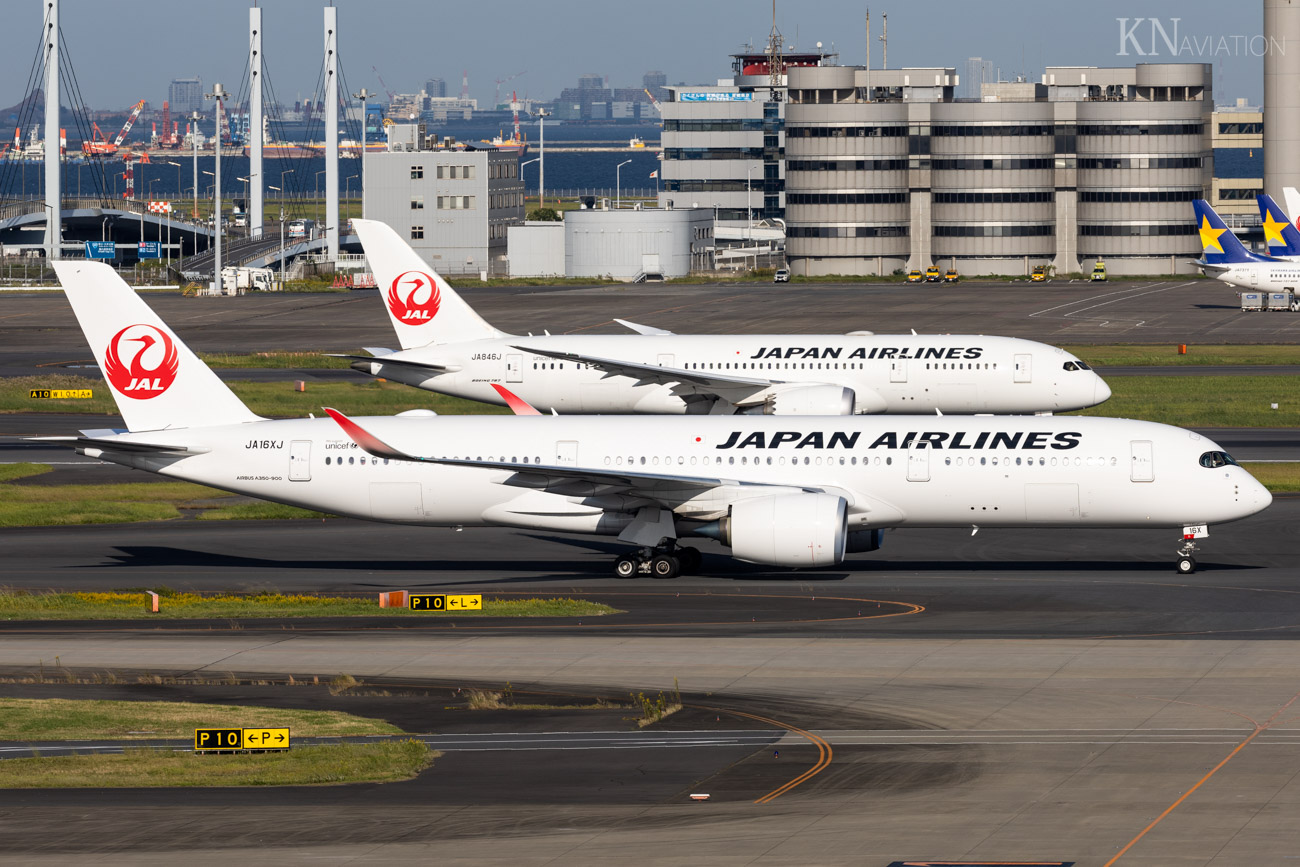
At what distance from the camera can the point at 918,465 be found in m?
44.3

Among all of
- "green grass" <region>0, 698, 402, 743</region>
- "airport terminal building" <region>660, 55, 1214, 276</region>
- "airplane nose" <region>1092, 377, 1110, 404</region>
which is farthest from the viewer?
"airport terminal building" <region>660, 55, 1214, 276</region>

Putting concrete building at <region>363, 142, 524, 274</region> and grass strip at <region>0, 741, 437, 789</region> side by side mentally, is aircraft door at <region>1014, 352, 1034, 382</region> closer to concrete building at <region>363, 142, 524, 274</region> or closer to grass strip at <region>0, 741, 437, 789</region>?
grass strip at <region>0, 741, 437, 789</region>

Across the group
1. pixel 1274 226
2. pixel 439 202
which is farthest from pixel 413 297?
pixel 439 202

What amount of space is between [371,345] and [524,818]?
90427mm

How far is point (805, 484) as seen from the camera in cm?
4488

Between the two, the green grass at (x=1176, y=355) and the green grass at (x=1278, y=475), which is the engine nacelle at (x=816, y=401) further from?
the green grass at (x=1176, y=355)

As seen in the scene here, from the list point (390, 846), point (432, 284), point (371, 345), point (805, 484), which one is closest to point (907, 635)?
point (805, 484)

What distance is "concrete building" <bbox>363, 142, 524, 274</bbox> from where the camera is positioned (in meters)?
189

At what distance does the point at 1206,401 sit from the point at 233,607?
5302cm

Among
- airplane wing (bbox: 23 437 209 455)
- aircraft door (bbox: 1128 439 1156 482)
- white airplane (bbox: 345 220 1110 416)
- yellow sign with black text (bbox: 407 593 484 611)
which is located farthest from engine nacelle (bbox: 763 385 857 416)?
airplane wing (bbox: 23 437 209 455)

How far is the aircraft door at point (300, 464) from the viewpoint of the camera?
45875mm

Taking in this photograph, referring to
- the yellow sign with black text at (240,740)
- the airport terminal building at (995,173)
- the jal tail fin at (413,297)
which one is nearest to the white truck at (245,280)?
the airport terminal building at (995,173)

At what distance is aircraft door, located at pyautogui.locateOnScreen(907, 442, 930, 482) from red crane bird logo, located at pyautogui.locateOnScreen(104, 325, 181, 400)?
66.5 feet

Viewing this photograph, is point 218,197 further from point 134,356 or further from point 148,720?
point 148,720
